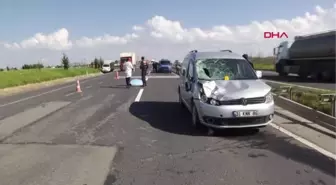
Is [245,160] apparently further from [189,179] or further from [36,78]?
[36,78]

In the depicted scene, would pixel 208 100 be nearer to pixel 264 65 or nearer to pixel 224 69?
pixel 224 69

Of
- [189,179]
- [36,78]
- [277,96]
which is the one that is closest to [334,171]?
[189,179]

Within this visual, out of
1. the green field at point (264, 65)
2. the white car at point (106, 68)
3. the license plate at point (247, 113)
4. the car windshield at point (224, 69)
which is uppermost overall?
the car windshield at point (224, 69)

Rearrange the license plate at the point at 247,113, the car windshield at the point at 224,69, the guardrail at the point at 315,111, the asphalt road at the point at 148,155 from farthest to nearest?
the car windshield at the point at 224,69 → the guardrail at the point at 315,111 → the license plate at the point at 247,113 → the asphalt road at the point at 148,155

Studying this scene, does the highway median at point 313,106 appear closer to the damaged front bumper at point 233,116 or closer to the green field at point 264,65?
the damaged front bumper at point 233,116

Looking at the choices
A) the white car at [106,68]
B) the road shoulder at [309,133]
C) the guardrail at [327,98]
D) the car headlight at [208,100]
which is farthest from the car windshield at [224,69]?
the white car at [106,68]

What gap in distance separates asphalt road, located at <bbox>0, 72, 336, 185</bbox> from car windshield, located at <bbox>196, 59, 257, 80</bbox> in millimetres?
1339

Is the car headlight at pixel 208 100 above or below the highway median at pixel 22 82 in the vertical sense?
above

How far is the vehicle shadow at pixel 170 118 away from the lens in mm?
8664

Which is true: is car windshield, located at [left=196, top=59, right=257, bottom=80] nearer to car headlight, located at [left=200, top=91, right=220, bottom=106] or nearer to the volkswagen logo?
car headlight, located at [left=200, top=91, right=220, bottom=106]

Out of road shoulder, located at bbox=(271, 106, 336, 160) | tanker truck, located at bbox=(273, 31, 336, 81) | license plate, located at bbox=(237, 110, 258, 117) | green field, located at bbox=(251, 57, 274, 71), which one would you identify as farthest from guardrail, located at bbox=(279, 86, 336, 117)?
green field, located at bbox=(251, 57, 274, 71)

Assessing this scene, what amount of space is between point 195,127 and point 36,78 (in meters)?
34.9

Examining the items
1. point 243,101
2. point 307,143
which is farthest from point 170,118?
point 307,143

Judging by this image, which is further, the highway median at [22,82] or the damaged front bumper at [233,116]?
the highway median at [22,82]
